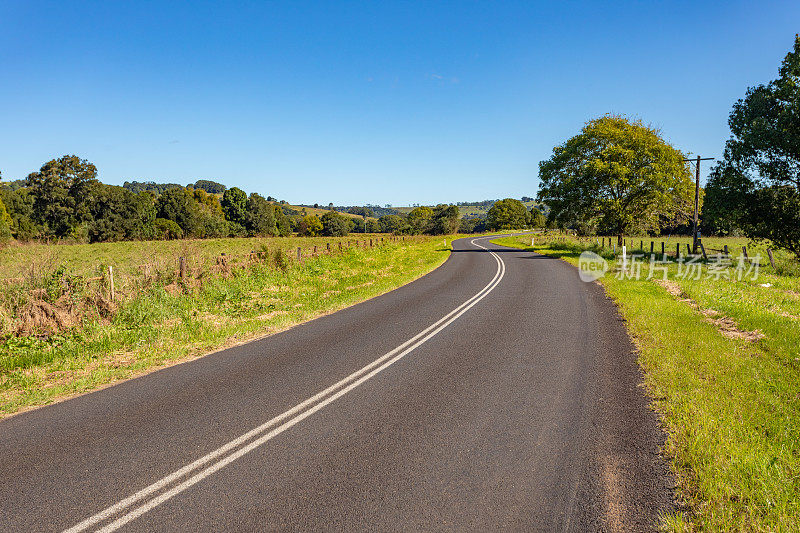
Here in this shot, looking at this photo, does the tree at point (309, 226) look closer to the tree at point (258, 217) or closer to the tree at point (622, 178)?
the tree at point (258, 217)

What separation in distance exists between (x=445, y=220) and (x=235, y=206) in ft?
177

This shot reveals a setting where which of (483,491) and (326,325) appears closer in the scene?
(483,491)

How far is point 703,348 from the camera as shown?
8211 mm

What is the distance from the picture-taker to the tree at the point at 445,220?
11300 cm

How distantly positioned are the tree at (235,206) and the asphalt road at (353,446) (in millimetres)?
95900

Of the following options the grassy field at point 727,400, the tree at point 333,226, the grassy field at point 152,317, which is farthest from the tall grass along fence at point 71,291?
the tree at point 333,226

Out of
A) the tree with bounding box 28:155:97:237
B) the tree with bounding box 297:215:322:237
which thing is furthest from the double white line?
the tree with bounding box 297:215:322:237

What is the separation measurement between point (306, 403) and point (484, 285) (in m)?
13.1

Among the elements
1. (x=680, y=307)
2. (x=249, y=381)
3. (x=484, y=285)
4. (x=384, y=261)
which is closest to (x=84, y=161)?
(x=384, y=261)

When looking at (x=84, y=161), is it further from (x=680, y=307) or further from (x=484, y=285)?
(x=680, y=307)

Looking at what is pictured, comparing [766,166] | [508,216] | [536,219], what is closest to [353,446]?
[766,166]

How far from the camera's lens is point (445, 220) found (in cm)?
11281

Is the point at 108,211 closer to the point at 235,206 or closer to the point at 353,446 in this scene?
the point at 235,206

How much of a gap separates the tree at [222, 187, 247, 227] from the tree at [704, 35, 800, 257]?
303 ft
